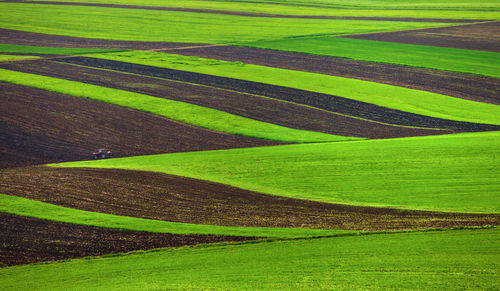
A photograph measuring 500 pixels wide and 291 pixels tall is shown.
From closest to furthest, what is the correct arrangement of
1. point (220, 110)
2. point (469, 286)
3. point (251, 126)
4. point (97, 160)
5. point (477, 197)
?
point (469, 286)
point (477, 197)
point (97, 160)
point (251, 126)
point (220, 110)

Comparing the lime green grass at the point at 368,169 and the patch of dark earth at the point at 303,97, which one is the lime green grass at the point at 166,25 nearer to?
the patch of dark earth at the point at 303,97

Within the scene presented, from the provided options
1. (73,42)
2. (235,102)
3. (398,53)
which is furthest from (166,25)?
(235,102)

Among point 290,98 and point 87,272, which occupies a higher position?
point 290,98

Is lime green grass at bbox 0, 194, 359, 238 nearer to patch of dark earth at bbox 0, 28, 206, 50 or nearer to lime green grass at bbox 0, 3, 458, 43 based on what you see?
patch of dark earth at bbox 0, 28, 206, 50

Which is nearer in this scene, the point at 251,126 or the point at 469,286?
the point at 469,286

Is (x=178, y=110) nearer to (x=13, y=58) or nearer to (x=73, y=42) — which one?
(x=13, y=58)

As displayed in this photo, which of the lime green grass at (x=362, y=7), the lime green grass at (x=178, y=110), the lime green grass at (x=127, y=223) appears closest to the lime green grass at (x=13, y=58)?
the lime green grass at (x=178, y=110)

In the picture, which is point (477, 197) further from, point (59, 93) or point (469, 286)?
point (59, 93)

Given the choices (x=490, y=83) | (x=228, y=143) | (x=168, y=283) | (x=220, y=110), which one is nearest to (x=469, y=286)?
(x=168, y=283)
